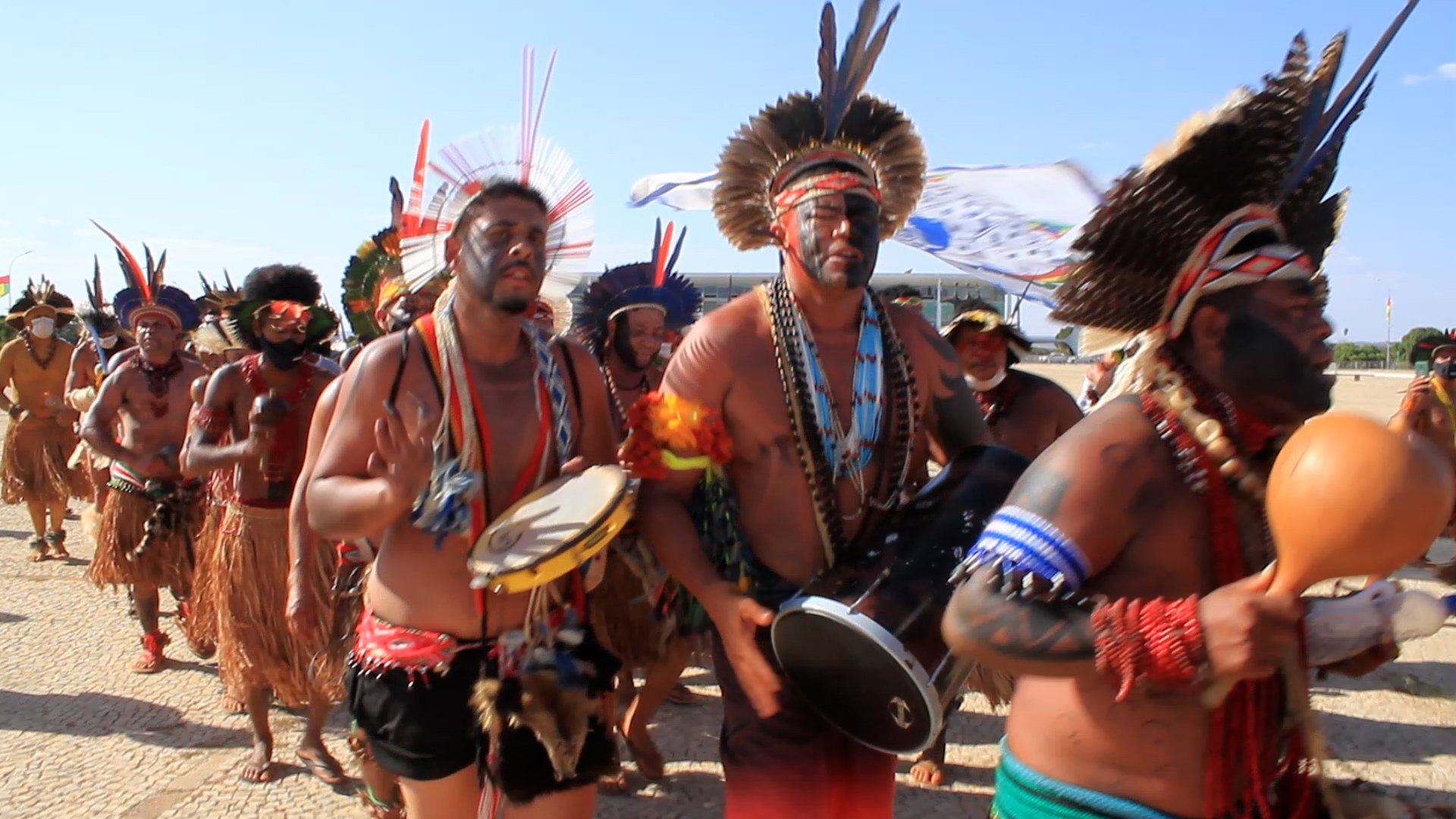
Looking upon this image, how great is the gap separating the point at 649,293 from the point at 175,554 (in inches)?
132

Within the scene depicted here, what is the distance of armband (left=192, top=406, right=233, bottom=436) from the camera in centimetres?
480

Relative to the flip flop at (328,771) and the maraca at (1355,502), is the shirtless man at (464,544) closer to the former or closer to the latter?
the maraca at (1355,502)

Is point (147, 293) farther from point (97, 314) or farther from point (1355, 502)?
point (1355, 502)

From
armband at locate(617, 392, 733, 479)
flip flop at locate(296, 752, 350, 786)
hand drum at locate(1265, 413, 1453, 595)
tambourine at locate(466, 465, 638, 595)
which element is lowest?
flip flop at locate(296, 752, 350, 786)

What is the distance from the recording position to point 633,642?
190 inches

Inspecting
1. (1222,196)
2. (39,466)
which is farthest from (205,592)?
(39,466)

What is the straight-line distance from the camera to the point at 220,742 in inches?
198

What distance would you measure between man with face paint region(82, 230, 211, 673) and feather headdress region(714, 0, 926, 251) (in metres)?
4.71

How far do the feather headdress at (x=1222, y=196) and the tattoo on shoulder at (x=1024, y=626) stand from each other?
0.57 meters

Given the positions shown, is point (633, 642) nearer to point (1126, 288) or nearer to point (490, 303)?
point (490, 303)

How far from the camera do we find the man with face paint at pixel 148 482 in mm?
6137

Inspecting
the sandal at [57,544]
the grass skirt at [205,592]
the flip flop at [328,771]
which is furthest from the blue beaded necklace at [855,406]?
the sandal at [57,544]

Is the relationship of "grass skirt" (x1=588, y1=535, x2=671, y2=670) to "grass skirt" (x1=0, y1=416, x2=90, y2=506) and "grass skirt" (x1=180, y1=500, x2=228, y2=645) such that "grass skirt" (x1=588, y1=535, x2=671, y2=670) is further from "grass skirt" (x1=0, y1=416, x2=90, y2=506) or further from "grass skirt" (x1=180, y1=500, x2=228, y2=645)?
"grass skirt" (x1=0, y1=416, x2=90, y2=506)

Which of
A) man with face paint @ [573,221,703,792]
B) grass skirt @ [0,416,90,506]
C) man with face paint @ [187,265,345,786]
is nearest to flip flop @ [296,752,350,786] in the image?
man with face paint @ [187,265,345,786]
